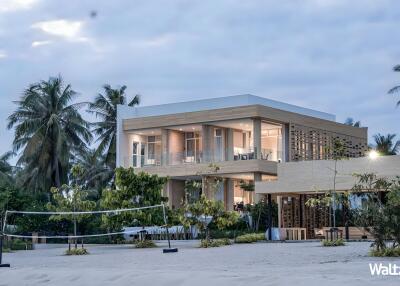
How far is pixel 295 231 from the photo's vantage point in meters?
37.2

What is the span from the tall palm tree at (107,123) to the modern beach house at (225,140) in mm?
4278

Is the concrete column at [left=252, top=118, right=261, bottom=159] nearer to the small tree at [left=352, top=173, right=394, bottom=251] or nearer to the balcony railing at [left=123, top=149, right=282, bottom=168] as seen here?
the balcony railing at [left=123, top=149, right=282, bottom=168]

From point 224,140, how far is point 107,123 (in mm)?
11459

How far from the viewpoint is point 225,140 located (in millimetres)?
51375

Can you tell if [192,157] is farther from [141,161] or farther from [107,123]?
[107,123]

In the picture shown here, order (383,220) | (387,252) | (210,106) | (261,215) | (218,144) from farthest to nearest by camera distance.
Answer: (218,144) → (210,106) → (261,215) → (383,220) → (387,252)

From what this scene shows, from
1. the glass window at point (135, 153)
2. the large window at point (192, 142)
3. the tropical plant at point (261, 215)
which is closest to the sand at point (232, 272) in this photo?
the tropical plant at point (261, 215)

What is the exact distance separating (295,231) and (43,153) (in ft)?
74.7

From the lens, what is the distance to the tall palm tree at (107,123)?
192 ft

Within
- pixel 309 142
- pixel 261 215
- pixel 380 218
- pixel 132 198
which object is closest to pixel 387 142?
pixel 309 142

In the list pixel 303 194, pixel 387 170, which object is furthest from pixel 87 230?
pixel 387 170

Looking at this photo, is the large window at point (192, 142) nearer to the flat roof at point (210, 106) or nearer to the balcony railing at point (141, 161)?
the balcony railing at point (141, 161)

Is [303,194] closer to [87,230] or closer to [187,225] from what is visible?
[187,225]

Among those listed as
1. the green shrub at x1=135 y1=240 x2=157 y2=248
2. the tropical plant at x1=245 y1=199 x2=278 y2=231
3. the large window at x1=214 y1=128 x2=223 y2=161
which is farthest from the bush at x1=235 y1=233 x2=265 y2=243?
the large window at x1=214 y1=128 x2=223 y2=161
